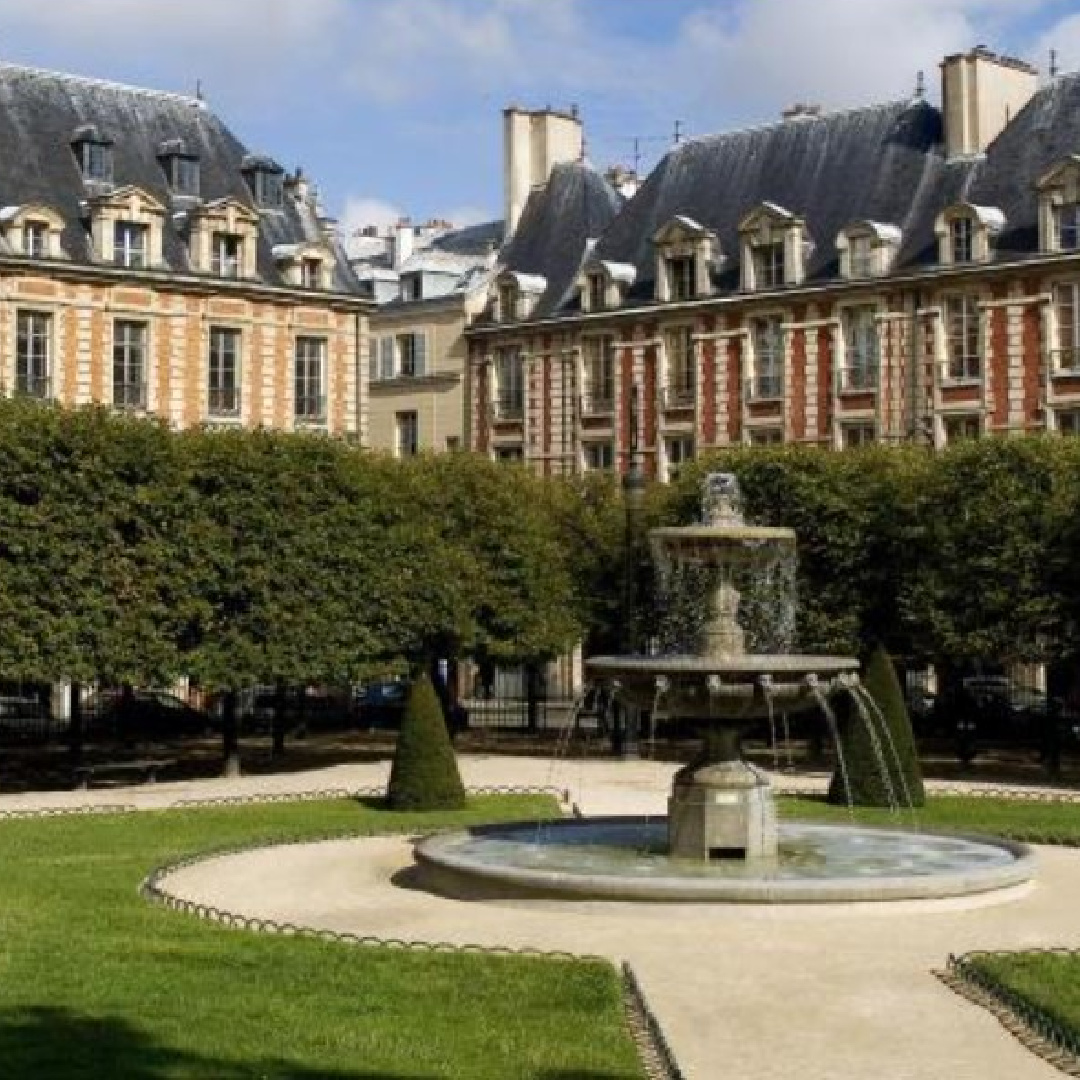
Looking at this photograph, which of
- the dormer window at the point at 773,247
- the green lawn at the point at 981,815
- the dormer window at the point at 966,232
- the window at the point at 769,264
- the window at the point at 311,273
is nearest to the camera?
the green lawn at the point at 981,815

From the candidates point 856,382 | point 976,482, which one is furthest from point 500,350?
point 976,482

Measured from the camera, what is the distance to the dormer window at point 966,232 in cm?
4531

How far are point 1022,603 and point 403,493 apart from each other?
10176 millimetres

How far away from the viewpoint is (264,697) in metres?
43.8

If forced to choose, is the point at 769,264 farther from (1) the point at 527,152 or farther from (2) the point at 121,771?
(2) the point at 121,771

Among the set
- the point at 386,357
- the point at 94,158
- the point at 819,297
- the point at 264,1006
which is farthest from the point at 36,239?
the point at 264,1006

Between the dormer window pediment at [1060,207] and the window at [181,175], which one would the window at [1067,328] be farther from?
the window at [181,175]

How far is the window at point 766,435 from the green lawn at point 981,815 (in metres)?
23.8

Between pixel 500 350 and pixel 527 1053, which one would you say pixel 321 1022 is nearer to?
pixel 527 1053

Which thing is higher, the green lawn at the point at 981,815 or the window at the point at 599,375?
the window at the point at 599,375

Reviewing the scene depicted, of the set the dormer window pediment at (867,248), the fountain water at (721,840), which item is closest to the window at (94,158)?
the dormer window pediment at (867,248)

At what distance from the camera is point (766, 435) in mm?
49094

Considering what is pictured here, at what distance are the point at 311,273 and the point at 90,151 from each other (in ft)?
19.1

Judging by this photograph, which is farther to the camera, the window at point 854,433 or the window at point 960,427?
the window at point 854,433
